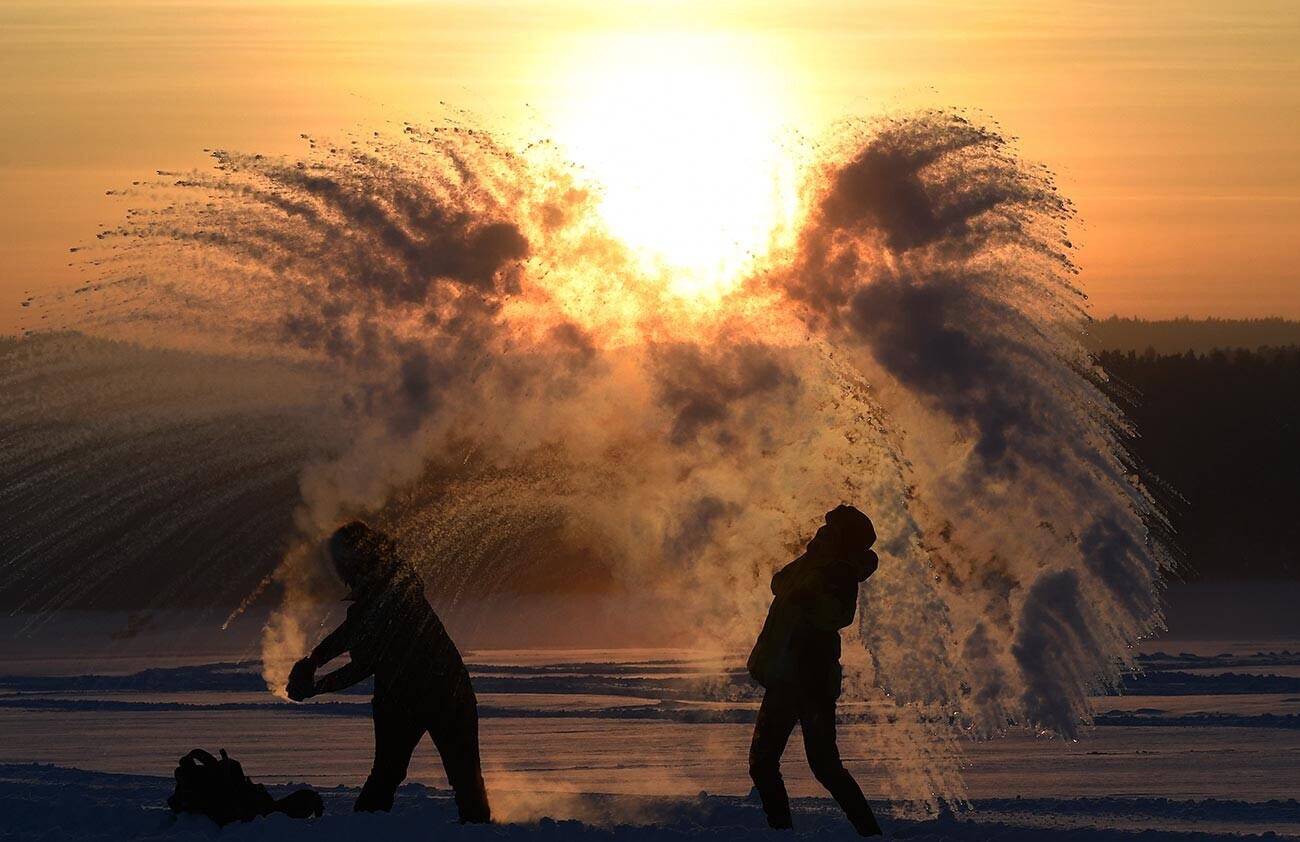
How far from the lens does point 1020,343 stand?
1848 centimetres

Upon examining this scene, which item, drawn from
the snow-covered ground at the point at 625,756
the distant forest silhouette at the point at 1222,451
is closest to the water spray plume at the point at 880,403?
the snow-covered ground at the point at 625,756

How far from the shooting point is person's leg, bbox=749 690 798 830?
1005 cm

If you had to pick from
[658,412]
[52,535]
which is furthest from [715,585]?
[52,535]

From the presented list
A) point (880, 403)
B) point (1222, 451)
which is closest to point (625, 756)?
point (880, 403)

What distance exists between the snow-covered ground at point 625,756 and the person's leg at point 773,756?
178 mm

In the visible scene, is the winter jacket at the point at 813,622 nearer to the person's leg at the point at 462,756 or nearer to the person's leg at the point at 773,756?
the person's leg at the point at 773,756

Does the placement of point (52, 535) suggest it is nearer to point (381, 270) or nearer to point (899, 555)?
point (381, 270)

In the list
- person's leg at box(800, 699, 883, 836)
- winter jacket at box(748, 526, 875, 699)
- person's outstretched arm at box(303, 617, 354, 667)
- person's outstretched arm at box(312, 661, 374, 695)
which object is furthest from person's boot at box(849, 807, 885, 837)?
person's outstretched arm at box(303, 617, 354, 667)

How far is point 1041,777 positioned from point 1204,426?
59404 mm

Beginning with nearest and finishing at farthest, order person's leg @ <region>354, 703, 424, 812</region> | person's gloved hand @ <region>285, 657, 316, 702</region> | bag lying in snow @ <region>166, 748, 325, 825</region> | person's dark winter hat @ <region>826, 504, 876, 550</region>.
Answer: person's gloved hand @ <region>285, 657, 316, 702</region> < bag lying in snow @ <region>166, 748, 325, 825</region> < person's leg @ <region>354, 703, 424, 812</region> < person's dark winter hat @ <region>826, 504, 876, 550</region>

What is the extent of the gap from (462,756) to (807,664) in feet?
6.56

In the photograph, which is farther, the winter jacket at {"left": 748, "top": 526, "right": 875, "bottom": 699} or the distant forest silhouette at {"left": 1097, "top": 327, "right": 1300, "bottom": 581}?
the distant forest silhouette at {"left": 1097, "top": 327, "right": 1300, "bottom": 581}

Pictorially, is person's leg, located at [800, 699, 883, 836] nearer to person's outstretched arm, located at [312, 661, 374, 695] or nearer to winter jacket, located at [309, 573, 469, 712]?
winter jacket, located at [309, 573, 469, 712]

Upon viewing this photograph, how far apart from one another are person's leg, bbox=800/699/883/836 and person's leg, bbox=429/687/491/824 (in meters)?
1.85
